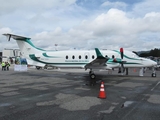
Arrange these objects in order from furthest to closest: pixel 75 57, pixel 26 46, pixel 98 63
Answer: pixel 26 46 → pixel 75 57 → pixel 98 63

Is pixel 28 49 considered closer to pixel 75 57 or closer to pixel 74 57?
pixel 74 57

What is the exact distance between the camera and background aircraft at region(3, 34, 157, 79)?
19016 mm

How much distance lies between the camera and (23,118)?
532 centimetres

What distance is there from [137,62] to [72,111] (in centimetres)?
1484

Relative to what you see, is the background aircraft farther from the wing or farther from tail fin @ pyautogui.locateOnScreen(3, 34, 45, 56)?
the wing

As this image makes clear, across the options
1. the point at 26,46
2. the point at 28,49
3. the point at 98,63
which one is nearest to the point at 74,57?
the point at 98,63

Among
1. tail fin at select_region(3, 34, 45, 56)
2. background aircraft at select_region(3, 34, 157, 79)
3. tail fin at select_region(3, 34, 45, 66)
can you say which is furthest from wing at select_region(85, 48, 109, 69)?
tail fin at select_region(3, 34, 45, 56)

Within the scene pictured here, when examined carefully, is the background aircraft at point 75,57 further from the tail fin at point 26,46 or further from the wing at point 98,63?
the wing at point 98,63

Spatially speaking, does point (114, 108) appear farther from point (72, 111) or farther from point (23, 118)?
point (23, 118)

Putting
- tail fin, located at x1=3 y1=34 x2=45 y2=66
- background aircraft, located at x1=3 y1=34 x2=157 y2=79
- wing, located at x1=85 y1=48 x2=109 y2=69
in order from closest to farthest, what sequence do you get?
1. wing, located at x1=85 y1=48 x2=109 y2=69
2. background aircraft, located at x1=3 y1=34 x2=157 y2=79
3. tail fin, located at x1=3 y1=34 x2=45 y2=66

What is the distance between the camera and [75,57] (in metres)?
19.3

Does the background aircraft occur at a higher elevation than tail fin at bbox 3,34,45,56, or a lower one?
lower

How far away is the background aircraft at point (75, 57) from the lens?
62.4 feet

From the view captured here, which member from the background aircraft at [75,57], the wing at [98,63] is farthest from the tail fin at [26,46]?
the wing at [98,63]
